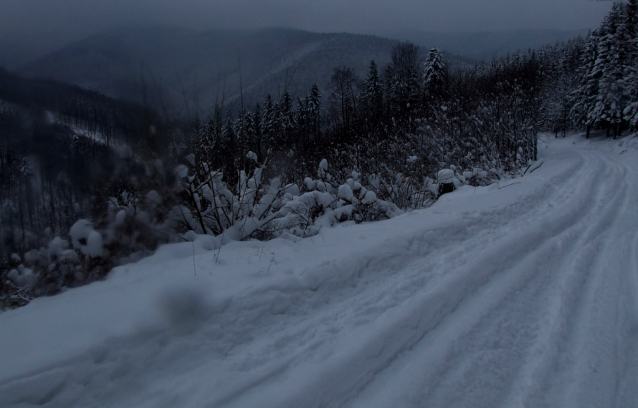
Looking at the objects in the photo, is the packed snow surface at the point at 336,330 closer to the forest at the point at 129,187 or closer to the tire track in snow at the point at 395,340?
the tire track in snow at the point at 395,340

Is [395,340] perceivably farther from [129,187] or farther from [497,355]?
[129,187]

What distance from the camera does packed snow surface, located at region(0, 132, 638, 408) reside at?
2004 mm

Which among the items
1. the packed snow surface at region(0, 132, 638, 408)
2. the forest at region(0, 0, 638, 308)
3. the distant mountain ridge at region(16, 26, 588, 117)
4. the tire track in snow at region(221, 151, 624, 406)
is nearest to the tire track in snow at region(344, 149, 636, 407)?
the packed snow surface at region(0, 132, 638, 408)

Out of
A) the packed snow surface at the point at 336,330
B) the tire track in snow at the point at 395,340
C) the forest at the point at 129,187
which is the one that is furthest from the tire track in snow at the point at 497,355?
the forest at the point at 129,187

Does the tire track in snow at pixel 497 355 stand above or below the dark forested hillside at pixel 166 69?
below

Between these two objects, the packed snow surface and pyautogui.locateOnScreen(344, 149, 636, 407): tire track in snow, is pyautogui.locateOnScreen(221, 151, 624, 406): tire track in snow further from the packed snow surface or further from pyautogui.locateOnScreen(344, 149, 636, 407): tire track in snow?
pyautogui.locateOnScreen(344, 149, 636, 407): tire track in snow

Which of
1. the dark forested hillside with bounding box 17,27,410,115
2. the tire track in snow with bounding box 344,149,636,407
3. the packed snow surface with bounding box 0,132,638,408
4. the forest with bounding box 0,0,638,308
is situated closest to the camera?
the packed snow surface with bounding box 0,132,638,408

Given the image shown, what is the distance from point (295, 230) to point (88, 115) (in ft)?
9.41

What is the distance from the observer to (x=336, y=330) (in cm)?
265

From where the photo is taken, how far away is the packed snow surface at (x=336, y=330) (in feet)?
6.57

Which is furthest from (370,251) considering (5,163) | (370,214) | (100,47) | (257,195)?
(100,47)

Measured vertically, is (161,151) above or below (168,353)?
above

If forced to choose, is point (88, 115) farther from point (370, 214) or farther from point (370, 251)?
point (370, 214)

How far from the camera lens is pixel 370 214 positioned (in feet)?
20.4
